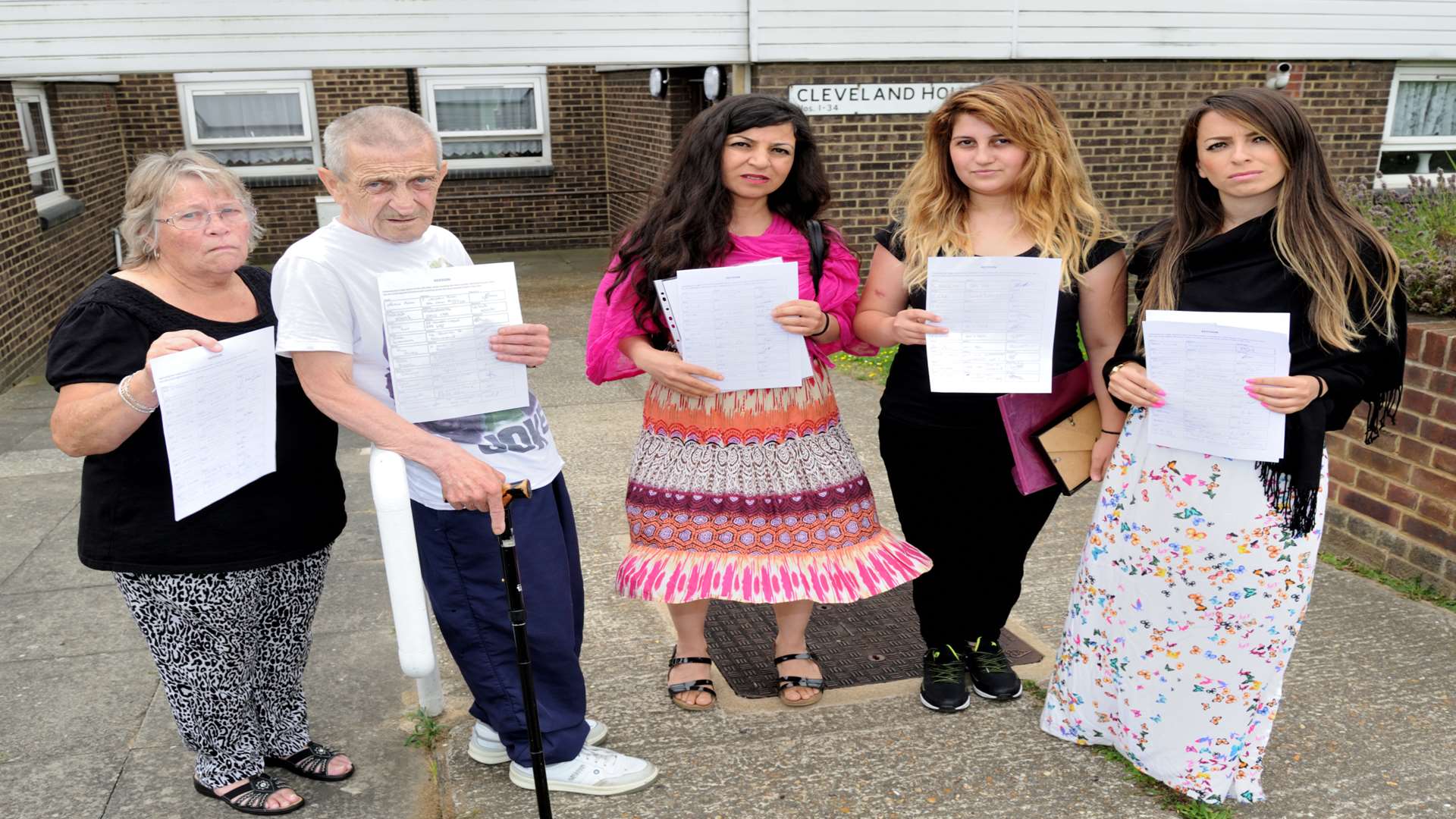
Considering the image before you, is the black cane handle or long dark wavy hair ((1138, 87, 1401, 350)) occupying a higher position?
long dark wavy hair ((1138, 87, 1401, 350))

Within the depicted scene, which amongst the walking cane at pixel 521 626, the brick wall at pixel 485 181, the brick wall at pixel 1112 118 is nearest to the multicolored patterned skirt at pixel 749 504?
the walking cane at pixel 521 626

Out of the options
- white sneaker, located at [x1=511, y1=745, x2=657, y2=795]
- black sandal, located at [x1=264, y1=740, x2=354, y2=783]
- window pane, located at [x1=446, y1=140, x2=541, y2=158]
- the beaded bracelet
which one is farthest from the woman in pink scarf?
window pane, located at [x1=446, y1=140, x2=541, y2=158]

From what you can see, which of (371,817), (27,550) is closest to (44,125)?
(27,550)

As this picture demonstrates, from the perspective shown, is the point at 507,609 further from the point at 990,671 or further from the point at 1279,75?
the point at 1279,75

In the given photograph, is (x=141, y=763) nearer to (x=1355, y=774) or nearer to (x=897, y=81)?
(x=1355, y=774)

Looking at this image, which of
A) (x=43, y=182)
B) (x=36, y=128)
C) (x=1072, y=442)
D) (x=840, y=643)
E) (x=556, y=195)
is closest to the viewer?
(x=1072, y=442)

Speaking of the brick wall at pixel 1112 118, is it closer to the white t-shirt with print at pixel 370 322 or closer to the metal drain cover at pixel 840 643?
the metal drain cover at pixel 840 643

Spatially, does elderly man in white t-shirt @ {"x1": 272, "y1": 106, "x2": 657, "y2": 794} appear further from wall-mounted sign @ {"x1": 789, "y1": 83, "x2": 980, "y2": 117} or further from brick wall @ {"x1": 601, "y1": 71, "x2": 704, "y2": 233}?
brick wall @ {"x1": 601, "y1": 71, "x2": 704, "y2": 233}

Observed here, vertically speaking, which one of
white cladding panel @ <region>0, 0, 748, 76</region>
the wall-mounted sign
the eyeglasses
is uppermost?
white cladding panel @ <region>0, 0, 748, 76</region>

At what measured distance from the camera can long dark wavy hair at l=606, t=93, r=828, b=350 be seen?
2777 mm

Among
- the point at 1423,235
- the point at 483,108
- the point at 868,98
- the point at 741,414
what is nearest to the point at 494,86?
the point at 483,108

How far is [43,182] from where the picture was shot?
9656 millimetres

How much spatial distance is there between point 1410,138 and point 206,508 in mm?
11571

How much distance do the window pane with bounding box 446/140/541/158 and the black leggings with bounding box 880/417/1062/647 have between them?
450 inches
